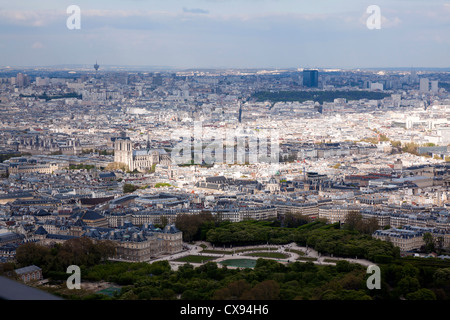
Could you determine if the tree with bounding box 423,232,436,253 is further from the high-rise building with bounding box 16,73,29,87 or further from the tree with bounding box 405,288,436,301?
the high-rise building with bounding box 16,73,29,87

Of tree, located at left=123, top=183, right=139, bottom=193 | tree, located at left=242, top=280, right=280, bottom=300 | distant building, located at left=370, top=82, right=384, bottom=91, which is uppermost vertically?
distant building, located at left=370, top=82, right=384, bottom=91

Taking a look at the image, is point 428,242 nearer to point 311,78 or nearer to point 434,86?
point 434,86

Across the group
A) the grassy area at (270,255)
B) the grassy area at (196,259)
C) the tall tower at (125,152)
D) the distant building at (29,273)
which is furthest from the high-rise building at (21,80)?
the distant building at (29,273)

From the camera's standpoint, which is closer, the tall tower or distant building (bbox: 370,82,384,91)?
the tall tower

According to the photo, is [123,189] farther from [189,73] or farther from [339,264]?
[189,73]

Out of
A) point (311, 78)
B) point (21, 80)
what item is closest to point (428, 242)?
point (21, 80)

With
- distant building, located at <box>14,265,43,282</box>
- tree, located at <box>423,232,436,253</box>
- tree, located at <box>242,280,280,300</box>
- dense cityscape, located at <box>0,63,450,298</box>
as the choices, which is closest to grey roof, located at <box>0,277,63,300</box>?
tree, located at <box>242,280,280,300</box>
